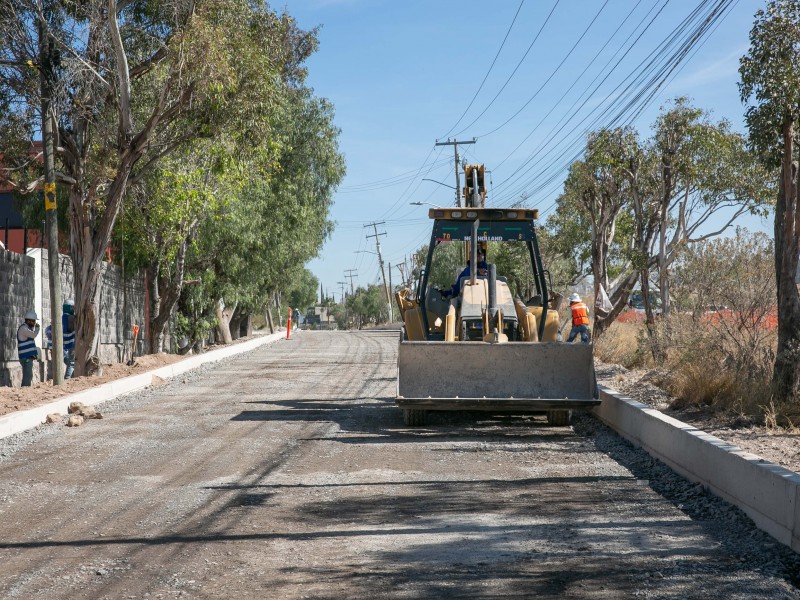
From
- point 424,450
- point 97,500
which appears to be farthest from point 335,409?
point 97,500

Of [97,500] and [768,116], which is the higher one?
[768,116]

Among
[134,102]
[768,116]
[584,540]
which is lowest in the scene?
[584,540]

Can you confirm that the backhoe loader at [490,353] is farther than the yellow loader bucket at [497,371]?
No

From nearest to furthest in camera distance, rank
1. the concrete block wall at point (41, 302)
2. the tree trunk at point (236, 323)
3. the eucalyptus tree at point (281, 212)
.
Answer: the concrete block wall at point (41, 302), the eucalyptus tree at point (281, 212), the tree trunk at point (236, 323)

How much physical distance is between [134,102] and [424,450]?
13.8 meters

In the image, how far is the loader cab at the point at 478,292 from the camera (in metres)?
13.6

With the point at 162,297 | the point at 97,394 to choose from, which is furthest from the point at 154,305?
the point at 97,394

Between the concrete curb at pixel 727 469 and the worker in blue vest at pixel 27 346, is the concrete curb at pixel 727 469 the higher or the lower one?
the lower one

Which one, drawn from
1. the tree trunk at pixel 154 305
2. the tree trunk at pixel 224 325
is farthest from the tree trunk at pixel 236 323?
the tree trunk at pixel 154 305

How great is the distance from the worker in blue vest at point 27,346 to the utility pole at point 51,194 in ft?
5.42

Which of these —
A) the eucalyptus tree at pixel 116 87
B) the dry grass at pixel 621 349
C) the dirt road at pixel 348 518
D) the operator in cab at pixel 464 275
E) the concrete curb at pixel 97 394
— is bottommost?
the dirt road at pixel 348 518

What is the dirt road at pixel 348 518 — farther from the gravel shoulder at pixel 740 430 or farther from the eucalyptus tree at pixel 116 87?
the eucalyptus tree at pixel 116 87

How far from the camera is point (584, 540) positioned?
7.01m

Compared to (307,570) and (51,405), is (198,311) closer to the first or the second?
(51,405)
